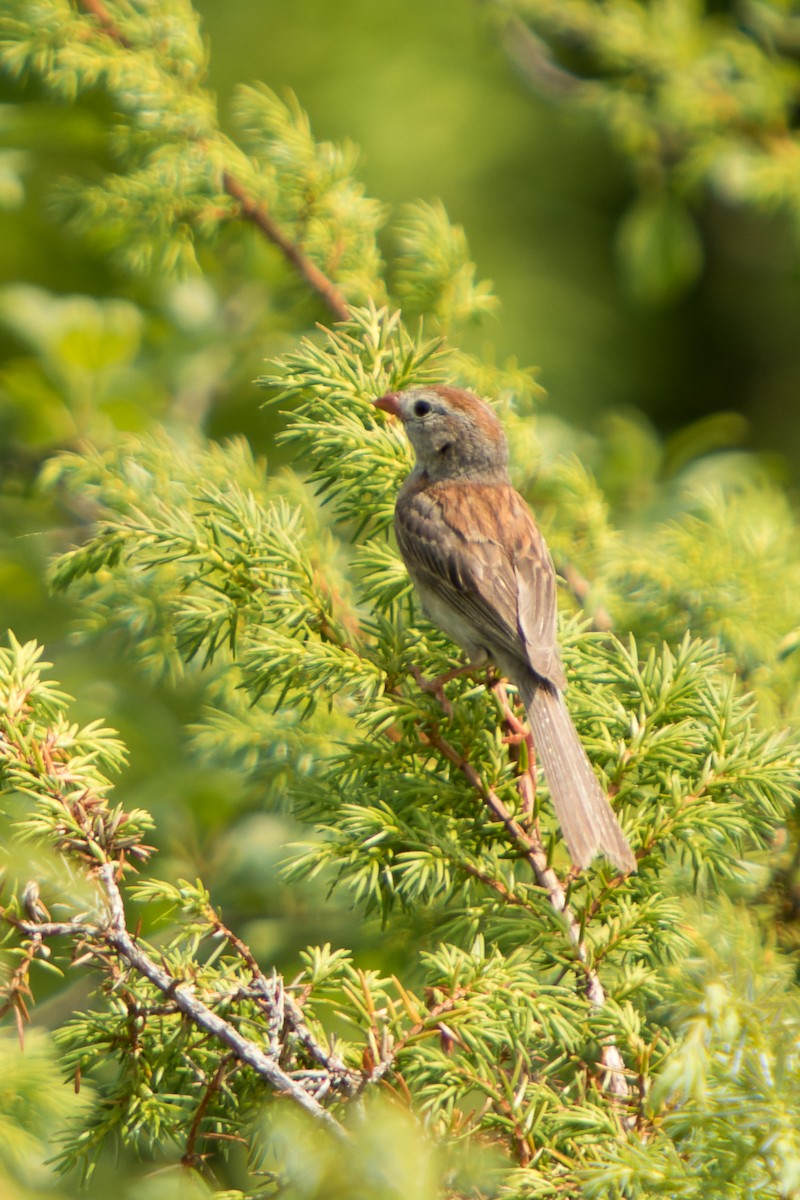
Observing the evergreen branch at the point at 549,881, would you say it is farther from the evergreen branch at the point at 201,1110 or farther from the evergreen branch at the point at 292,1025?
the evergreen branch at the point at 201,1110

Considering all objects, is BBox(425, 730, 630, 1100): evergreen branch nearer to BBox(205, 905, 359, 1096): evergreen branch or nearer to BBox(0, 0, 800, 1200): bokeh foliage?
BBox(0, 0, 800, 1200): bokeh foliage

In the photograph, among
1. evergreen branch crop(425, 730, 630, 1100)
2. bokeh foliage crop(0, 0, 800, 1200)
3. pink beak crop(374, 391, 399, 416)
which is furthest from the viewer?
pink beak crop(374, 391, 399, 416)

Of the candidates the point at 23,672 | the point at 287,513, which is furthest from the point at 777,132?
the point at 23,672

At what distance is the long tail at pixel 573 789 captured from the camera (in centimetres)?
167

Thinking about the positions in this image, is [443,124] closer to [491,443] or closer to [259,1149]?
[491,443]

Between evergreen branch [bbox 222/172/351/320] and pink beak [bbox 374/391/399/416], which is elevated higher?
pink beak [bbox 374/391/399/416]

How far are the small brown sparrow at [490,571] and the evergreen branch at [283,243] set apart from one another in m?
0.33

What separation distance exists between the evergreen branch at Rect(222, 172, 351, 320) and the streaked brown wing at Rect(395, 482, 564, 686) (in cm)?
48

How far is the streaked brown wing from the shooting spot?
7.82ft

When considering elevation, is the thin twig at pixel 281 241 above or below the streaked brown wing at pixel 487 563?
above

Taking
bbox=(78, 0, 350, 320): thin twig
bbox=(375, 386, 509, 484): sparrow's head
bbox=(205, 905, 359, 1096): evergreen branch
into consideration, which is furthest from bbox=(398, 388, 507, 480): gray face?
bbox=(205, 905, 359, 1096): evergreen branch

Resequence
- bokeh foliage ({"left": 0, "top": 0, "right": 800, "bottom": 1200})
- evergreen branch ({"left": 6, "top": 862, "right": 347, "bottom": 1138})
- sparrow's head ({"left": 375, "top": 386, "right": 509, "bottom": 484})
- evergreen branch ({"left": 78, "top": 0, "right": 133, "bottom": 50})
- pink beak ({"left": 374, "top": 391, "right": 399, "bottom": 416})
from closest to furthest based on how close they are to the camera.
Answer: evergreen branch ({"left": 6, "top": 862, "right": 347, "bottom": 1138}) → bokeh foliage ({"left": 0, "top": 0, "right": 800, "bottom": 1200}) → pink beak ({"left": 374, "top": 391, "right": 399, "bottom": 416}) → sparrow's head ({"left": 375, "top": 386, "right": 509, "bottom": 484}) → evergreen branch ({"left": 78, "top": 0, "right": 133, "bottom": 50})

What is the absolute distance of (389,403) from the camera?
2.34 m

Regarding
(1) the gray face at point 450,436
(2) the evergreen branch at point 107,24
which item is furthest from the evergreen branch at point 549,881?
(2) the evergreen branch at point 107,24
